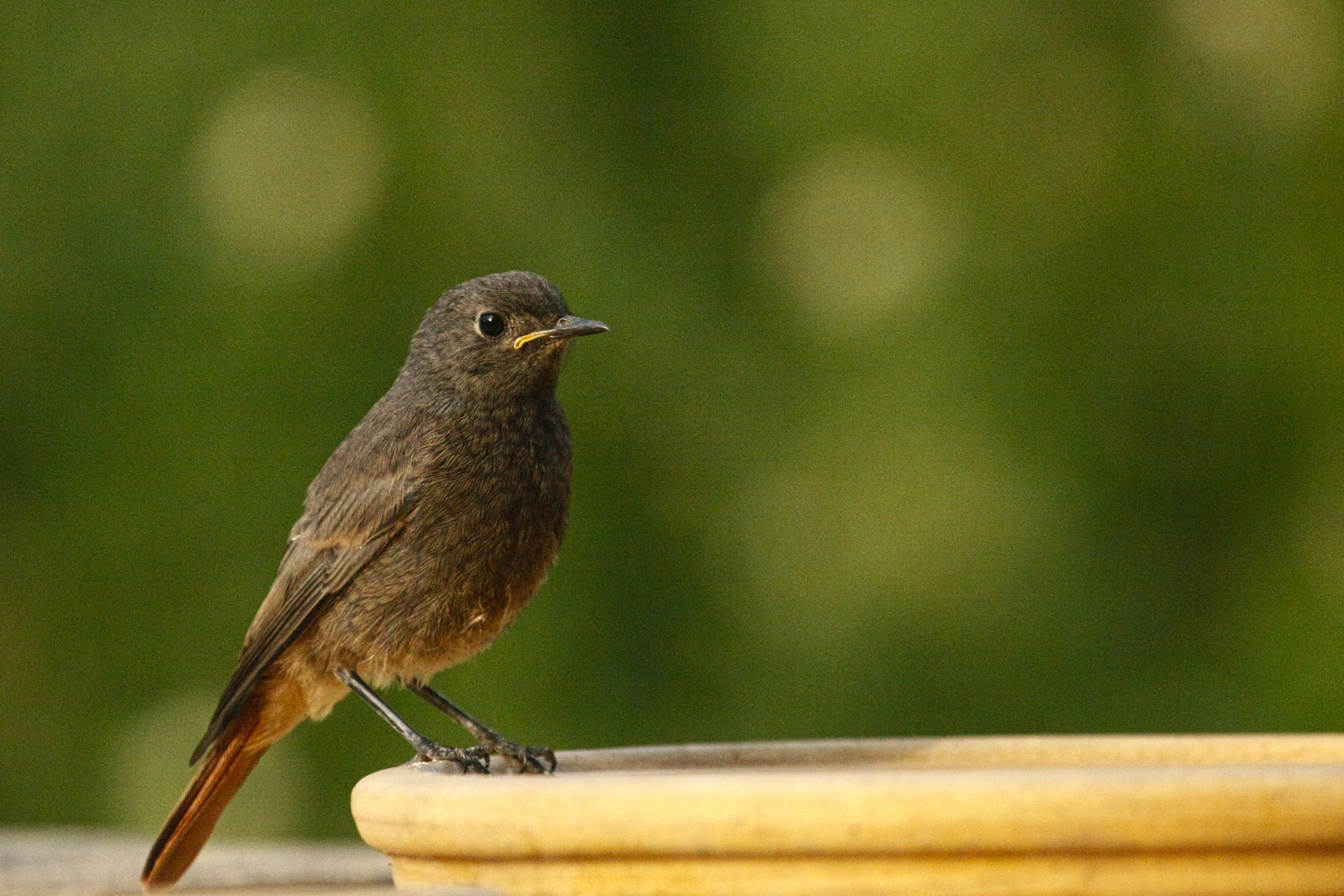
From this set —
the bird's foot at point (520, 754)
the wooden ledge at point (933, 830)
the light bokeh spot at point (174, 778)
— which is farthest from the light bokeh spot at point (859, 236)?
the wooden ledge at point (933, 830)

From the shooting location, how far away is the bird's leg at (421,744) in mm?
2990

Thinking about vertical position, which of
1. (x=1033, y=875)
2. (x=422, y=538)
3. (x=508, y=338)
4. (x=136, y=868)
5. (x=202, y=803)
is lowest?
(x=136, y=868)

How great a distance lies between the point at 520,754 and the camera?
9.75 feet

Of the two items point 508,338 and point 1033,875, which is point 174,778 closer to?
point 508,338

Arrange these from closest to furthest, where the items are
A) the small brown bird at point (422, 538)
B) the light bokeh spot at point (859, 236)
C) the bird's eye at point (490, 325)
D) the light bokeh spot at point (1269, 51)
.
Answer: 1. the small brown bird at point (422, 538)
2. the bird's eye at point (490, 325)
3. the light bokeh spot at point (1269, 51)
4. the light bokeh spot at point (859, 236)

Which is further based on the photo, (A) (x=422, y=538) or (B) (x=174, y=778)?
(B) (x=174, y=778)

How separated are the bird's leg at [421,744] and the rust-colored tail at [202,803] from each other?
0.30 meters

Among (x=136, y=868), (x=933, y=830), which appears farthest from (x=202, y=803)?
(x=933, y=830)

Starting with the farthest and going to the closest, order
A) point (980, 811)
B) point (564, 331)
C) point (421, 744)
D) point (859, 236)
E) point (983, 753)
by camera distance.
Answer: point (859, 236)
point (564, 331)
point (421, 744)
point (983, 753)
point (980, 811)

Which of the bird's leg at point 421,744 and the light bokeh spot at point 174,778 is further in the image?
the light bokeh spot at point 174,778

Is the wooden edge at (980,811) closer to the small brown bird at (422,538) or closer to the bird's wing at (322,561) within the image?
the small brown bird at (422,538)

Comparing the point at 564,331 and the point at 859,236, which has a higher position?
the point at 564,331

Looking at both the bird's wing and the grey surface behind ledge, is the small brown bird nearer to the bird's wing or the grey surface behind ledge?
the bird's wing

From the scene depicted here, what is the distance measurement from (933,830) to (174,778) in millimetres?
5744
